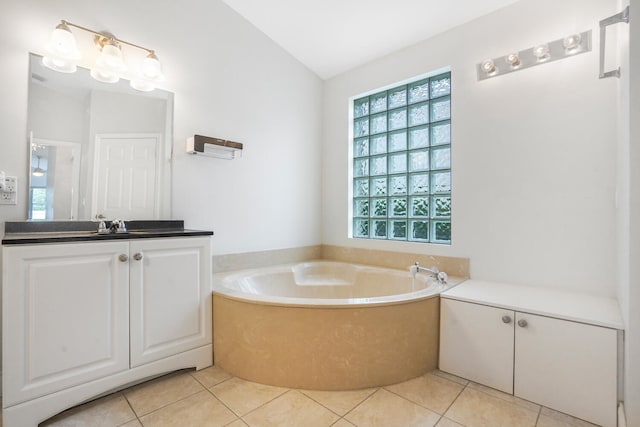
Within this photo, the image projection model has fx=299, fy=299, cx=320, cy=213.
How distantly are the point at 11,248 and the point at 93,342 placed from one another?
0.56 meters

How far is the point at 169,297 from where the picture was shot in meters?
1.73

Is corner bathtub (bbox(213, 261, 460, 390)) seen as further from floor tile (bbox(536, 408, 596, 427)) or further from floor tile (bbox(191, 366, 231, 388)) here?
floor tile (bbox(536, 408, 596, 427))

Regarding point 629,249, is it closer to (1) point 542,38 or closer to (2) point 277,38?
(1) point 542,38

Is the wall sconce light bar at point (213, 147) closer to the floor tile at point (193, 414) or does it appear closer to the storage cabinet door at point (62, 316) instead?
→ the storage cabinet door at point (62, 316)

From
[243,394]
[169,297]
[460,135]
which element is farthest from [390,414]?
[460,135]

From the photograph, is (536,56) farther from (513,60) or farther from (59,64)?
→ (59,64)

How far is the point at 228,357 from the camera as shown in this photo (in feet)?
6.05

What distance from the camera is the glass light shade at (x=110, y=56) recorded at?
185 cm

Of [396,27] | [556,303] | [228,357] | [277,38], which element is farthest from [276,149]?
[556,303]

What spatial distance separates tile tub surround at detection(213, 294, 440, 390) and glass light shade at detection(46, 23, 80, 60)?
175 cm

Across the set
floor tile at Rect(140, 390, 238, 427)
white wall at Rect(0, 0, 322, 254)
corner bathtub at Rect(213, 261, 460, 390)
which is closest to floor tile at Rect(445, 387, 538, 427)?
corner bathtub at Rect(213, 261, 460, 390)

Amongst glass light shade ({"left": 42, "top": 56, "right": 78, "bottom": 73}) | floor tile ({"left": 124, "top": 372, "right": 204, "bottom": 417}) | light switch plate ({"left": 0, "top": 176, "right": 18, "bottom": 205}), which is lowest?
floor tile ({"left": 124, "top": 372, "right": 204, "bottom": 417})

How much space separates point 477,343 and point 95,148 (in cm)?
260

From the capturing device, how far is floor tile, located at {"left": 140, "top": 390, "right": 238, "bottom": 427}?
1.38m
